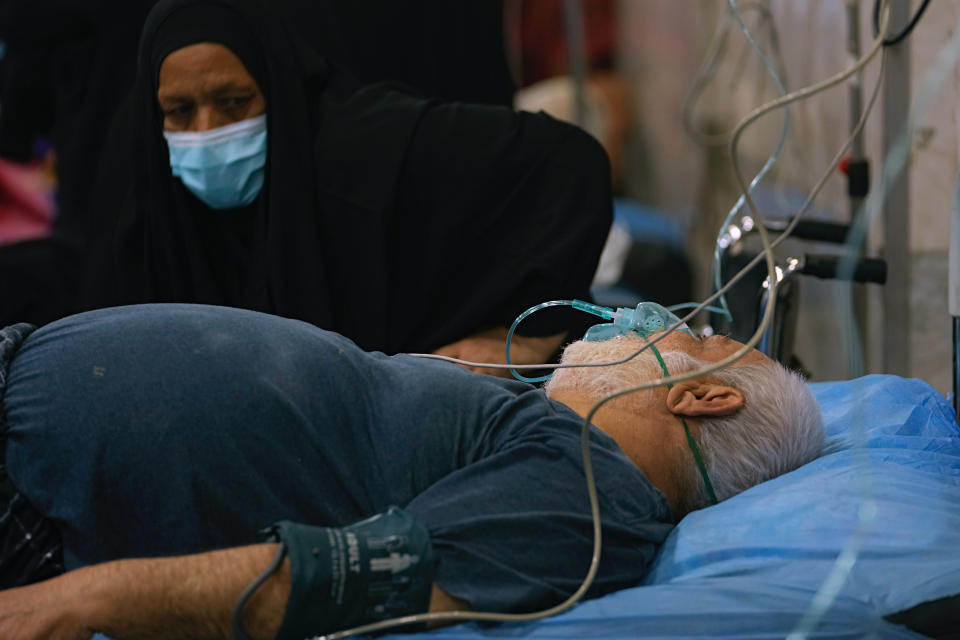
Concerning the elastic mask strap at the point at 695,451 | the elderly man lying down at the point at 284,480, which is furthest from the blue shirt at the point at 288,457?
the elastic mask strap at the point at 695,451

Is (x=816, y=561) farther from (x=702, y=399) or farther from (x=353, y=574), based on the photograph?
(x=353, y=574)

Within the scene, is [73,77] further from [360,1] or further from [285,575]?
[285,575]

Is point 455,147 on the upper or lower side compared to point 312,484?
upper

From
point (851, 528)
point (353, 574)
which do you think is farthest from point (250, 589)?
point (851, 528)

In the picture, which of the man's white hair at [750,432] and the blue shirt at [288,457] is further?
the man's white hair at [750,432]

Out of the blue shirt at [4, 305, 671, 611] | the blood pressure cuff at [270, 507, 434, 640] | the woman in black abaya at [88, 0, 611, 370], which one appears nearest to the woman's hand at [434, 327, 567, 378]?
the woman in black abaya at [88, 0, 611, 370]

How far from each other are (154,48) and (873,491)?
1.74 metres

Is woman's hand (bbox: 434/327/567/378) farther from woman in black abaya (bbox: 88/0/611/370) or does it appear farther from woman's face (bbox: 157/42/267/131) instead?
woman's face (bbox: 157/42/267/131)

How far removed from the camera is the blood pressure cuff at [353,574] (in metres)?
1.19

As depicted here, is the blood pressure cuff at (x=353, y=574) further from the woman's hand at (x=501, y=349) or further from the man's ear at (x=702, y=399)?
the woman's hand at (x=501, y=349)

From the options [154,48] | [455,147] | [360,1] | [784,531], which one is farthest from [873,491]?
[360,1]

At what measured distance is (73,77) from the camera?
3479mm

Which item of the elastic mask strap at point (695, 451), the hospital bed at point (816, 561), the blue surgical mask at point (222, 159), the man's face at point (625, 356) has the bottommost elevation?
the hospital bed at point (816, 561)

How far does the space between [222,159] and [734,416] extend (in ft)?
4.25
